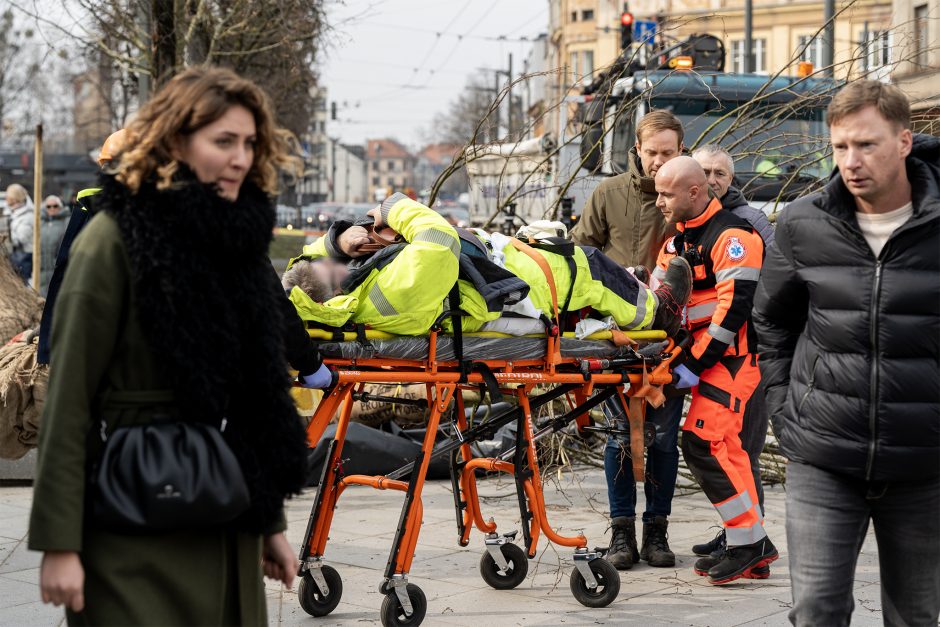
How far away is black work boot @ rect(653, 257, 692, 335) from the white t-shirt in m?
2.11

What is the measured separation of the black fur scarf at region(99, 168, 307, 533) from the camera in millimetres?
2863

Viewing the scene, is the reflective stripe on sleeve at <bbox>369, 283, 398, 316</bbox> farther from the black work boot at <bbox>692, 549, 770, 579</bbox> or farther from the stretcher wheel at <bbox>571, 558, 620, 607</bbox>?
the black work boot at <bbox>692, 549, 770, 579</bbox>

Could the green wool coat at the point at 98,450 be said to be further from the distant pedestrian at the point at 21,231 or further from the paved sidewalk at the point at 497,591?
the distant pedestrian at the point at 21,231

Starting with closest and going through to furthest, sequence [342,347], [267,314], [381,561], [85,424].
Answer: [85,424] → [267,314] → [342,347] → [381,561]

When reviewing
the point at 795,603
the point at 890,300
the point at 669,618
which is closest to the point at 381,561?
the point at 669,618

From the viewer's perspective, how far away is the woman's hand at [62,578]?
2705mm

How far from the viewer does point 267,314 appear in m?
3.08

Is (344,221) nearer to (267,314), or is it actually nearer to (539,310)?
(539,310)

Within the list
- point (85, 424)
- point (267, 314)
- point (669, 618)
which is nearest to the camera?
point (85, 424)

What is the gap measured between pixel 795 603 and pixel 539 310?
78.2 inches

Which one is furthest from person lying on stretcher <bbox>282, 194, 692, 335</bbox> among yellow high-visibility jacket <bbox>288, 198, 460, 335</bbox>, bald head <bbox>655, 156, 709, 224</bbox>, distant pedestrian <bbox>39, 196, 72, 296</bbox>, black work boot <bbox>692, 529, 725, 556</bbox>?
distant pedestrian <bbox>39, 196, 72, 296</bbox>

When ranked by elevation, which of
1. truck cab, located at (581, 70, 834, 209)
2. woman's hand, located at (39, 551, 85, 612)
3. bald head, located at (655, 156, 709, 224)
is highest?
truck cab, located at (581, 70, 834, 209)

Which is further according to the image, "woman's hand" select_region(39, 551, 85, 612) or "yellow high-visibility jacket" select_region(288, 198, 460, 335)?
"yellow high-visibility jacket" select_region(288, 198, 460, 335)

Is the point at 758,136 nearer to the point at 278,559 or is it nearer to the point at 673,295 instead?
the point at 673,295
